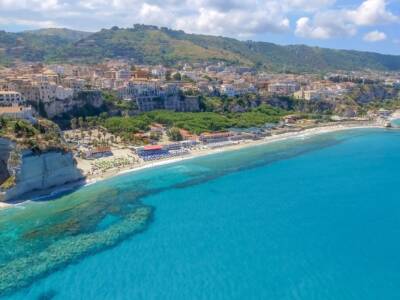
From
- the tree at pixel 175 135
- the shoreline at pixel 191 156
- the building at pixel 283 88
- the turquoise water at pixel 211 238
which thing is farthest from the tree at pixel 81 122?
the building at pixel 283 88

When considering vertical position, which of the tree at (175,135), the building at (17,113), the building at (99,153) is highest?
the building at (17,113)

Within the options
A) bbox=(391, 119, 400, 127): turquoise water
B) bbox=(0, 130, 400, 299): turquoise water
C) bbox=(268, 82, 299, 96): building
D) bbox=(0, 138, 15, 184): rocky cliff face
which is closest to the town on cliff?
bbox=(0, 138, 15, 184): rocky cliff face

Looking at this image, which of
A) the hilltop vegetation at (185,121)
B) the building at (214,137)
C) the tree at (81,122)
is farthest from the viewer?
the hilltop vegetation at (185,121)

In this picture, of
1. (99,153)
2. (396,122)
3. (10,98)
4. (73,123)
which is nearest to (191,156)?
(99,153)

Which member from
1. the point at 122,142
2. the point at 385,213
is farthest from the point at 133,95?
the point at 385,213

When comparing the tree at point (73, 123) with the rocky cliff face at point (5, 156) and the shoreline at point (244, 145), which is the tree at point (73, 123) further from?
the rocky cliff face at point (5, 156)

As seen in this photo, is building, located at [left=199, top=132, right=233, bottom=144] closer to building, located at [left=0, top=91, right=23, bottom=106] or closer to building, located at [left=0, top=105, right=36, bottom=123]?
building, located at [left=0, top=105, right=36, bottom=123]

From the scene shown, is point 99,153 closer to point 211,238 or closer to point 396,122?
point 211,238
